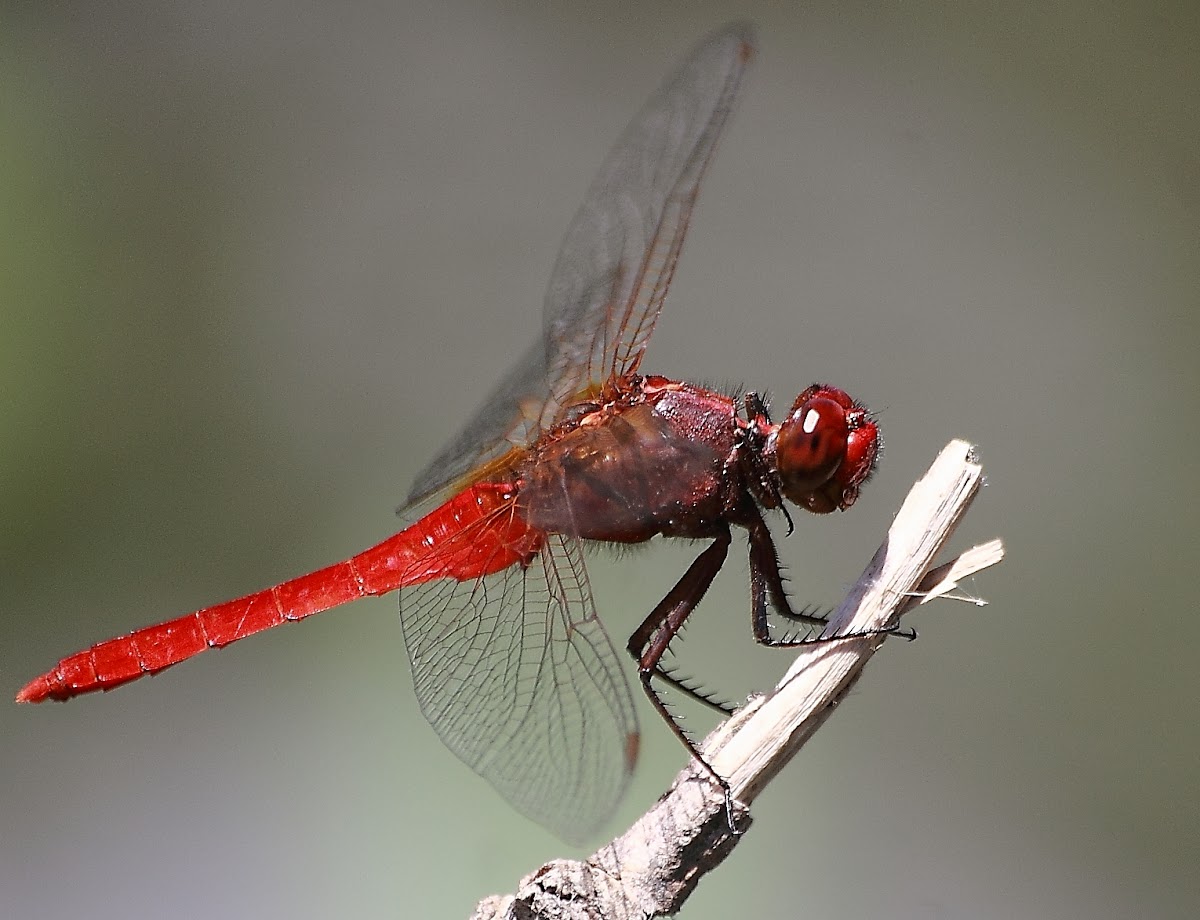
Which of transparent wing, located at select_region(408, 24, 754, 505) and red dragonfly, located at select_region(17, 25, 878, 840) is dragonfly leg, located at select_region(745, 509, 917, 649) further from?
transparent wing, located at select_region(408, 24, 754, 505)

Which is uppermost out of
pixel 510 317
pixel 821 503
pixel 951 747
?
pixel 510 317

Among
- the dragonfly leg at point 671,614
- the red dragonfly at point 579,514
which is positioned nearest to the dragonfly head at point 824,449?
the red dragonfly at point 579,514

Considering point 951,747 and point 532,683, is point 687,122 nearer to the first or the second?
point 532,683

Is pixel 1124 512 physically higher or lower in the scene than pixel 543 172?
lower

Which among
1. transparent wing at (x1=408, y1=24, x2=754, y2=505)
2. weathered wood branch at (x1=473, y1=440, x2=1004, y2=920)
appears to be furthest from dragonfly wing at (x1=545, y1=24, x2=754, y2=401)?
weathered wood branch at (x1=473, y1=440, x2=1004, y2=920)

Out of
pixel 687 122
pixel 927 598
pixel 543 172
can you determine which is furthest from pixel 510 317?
pixel 927 598

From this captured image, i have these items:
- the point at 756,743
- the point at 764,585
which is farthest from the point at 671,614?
the point at 756,743

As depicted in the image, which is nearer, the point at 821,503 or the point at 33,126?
the point at 821,503
